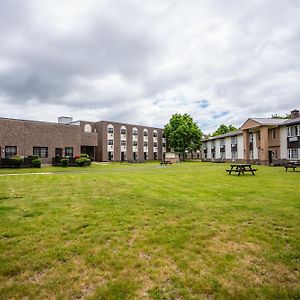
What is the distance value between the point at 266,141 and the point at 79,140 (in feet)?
107

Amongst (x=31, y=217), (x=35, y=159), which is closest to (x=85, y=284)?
(x=31, y=217)

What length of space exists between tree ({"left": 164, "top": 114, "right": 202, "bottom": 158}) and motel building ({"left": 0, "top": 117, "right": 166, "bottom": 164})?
7930 millimetres

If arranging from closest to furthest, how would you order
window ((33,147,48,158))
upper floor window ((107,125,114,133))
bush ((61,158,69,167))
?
bush ((61,158,69,167)) < window ((33,147,48,158)) < upper floor window ((107,125,114,133))

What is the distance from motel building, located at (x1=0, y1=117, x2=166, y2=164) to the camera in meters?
34.1

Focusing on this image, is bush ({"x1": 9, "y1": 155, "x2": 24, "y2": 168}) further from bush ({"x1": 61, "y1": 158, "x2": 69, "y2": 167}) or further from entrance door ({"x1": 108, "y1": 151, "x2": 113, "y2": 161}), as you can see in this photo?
entrance door ({"x1": 108, "y1": 151, "x2": 113, "y2": 161})

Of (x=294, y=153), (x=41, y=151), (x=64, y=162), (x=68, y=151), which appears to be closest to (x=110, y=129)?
(x=68, y=151)

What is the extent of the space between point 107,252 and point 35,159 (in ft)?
96.1

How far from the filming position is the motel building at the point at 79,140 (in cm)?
3409

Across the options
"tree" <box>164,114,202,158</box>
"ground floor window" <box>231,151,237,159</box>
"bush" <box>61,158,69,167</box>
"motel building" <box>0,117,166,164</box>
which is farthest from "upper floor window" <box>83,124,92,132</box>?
"ground floor window" <box>231,151,237,159</box>

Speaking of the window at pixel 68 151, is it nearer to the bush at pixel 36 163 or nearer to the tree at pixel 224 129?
the bush at pixel 36 163

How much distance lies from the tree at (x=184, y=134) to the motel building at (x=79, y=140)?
793 centimetres

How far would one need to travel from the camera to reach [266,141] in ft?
135

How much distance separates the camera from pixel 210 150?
2564 inches

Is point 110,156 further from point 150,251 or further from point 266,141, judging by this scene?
point 150,251
